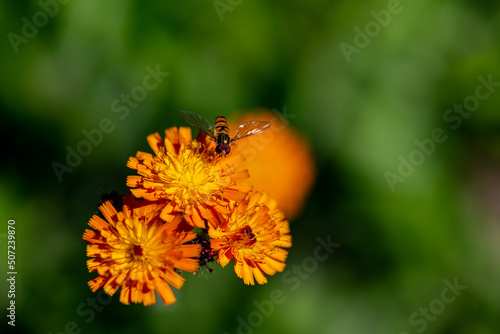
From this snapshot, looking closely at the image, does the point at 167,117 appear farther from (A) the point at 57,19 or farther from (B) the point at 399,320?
(B) the point at 399,320

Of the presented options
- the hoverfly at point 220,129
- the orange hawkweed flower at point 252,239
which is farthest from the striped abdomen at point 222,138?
the orange hawkweed flower at point 252,239

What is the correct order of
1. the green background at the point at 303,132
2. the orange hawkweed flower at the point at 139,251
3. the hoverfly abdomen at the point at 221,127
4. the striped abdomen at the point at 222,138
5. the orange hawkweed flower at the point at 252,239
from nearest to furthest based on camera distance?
1. the orange hawkweed flower at the point at 139,251
2. the orange hawkweed flower at the point at 252,239
3. the striped abdomen at the point at 222,138
4. the hoverfly abdomen at the point at 221,127
5. the green background at the point at 303,132

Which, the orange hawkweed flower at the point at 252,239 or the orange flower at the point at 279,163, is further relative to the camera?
the orange flower at the point at 279,163

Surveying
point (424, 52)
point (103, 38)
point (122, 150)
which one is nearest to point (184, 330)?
point (122, 150)

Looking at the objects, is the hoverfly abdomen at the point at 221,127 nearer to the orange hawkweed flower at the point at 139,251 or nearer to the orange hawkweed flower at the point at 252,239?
the orange hawkweed flower at the point at 252,239

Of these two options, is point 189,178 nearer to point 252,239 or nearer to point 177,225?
point 177,225

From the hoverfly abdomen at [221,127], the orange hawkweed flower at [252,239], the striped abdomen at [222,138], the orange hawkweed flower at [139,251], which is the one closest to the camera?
the orange hawkweed flower at [139,251]
